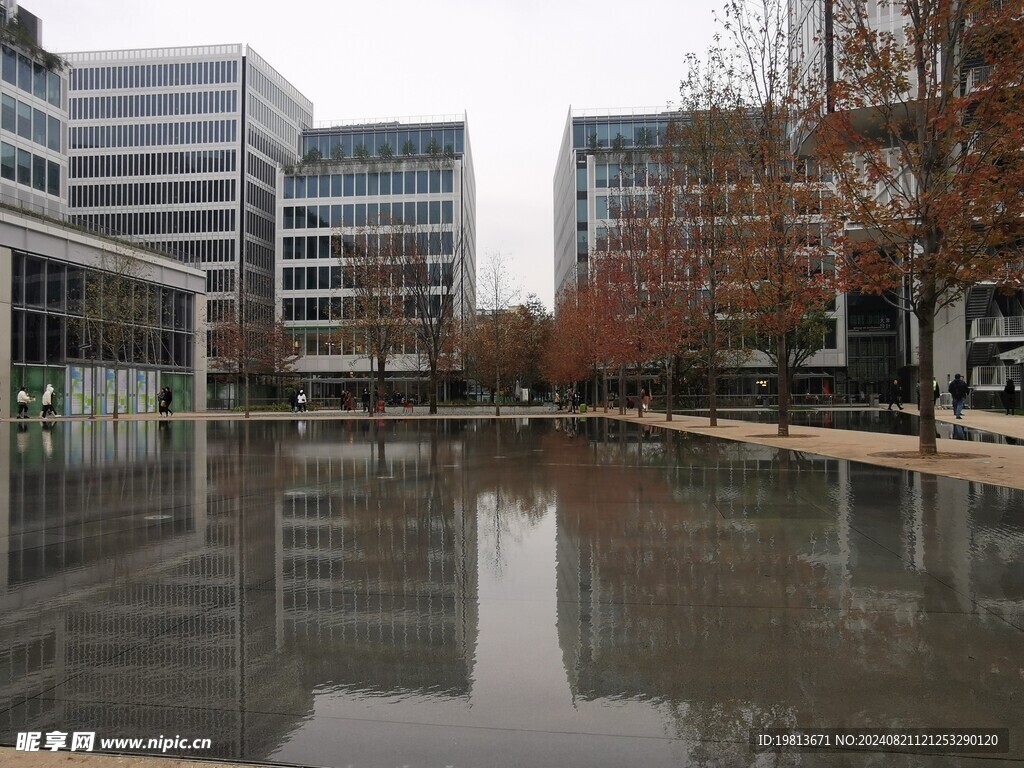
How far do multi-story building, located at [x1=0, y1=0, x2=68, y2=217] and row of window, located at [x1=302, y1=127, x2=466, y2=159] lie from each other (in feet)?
103

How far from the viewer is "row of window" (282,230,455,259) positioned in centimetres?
4947

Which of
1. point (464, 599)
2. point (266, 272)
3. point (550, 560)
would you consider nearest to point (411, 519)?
point (550, 560)

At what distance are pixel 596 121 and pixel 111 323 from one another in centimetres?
6382

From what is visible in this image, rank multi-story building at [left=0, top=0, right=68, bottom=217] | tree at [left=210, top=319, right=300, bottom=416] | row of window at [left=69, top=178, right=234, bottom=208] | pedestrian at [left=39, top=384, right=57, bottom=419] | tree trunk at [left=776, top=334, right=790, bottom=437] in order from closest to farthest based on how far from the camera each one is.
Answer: tree trunk at [left=776, top=334, right=790, bottom=437], pedestrian at [left=39, top=384, right=57, bottom=419], multi-story building at [left=0, top=0, right=68, bottom=217], tree at [left=210, top=319, right=300, bottom=416], row of window at [left=69, top=178, right=234, bottom=208]

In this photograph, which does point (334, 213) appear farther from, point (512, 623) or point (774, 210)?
point (512, 623)

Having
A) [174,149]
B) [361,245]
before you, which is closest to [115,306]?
[361,245]

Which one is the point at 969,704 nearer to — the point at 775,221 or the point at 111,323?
the point at 775,221

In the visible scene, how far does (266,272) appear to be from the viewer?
326 feet

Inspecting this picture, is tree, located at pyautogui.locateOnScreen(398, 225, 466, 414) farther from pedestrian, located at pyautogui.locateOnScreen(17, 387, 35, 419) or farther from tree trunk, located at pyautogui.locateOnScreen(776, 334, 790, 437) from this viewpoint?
tree trunk, located at pyautogui.locateOnScreen(776, 334, 790, 437)

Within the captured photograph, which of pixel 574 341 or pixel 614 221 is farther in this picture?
pixel 614 221

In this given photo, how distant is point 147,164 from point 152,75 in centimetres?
1077

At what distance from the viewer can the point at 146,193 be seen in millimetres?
94125

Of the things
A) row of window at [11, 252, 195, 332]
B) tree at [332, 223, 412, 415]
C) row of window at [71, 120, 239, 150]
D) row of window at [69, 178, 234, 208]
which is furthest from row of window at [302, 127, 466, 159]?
tree at [332, 223, 412, 415]

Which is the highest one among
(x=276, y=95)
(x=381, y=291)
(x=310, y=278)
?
(x=276, y=95)
